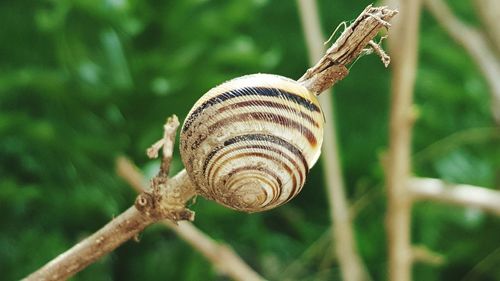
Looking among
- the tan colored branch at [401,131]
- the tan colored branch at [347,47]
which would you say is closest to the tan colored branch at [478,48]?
the tan colored branch at [401,131]

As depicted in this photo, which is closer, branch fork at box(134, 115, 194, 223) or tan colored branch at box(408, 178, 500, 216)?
branch fork at box(134, 115, 194, 223)

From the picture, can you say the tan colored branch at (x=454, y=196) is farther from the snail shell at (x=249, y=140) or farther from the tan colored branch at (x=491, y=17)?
the snail shell at (x=249, y=140)

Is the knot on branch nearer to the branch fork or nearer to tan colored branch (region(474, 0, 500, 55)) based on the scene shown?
the branch fork

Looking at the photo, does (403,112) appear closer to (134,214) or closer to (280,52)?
(134,214)

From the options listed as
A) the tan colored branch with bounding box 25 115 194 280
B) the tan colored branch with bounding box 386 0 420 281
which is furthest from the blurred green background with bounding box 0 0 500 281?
the tan colored branch with bounding box 25 115 194 280

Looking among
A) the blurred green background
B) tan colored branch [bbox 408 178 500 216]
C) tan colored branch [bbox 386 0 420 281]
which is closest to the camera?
tan colored branch [bbox 386 0 420 281]

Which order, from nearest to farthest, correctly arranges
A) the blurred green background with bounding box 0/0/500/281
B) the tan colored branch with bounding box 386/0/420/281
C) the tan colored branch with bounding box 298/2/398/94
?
the tan colored branch with bounding box 298/2/398/94 → the tan colored branch with bounding box 386/0/420/281 → the blurred green background with bounding box 0/0/500/281

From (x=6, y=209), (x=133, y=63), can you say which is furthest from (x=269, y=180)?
(x=6, y=209)

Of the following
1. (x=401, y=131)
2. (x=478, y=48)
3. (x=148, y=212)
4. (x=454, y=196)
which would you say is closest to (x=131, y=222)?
(x=148, y=212)
